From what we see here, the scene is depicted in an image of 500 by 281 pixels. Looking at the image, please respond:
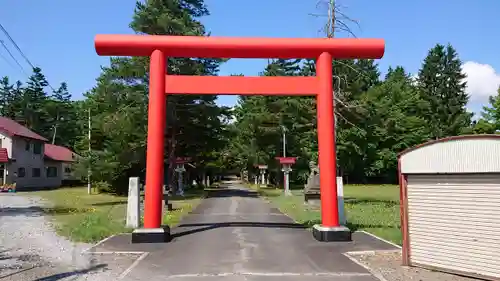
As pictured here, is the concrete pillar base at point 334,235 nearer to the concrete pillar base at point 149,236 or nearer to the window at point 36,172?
the concrete pillar base at point 149,236

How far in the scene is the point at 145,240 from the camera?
1201 centimetres

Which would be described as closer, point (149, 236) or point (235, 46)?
point (149, 236)

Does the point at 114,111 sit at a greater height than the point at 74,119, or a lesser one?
lesser

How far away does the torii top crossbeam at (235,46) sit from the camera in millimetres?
12430

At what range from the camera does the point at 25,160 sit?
46.0 metres

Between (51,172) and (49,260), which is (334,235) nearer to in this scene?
(49,260)

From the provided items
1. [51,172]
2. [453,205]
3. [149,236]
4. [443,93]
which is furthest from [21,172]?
[443,93]

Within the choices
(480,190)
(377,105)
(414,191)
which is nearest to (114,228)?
(414,191)

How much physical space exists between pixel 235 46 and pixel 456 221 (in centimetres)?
741

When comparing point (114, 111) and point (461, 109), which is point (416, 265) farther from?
point (461, 109)

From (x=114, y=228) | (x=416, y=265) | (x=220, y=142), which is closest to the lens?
(x=416, y=265)

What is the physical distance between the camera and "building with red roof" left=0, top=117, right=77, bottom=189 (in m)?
42.4

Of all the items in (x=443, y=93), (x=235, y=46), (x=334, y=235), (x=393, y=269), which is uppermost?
(x=443, y=93)

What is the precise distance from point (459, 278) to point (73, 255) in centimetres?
829
